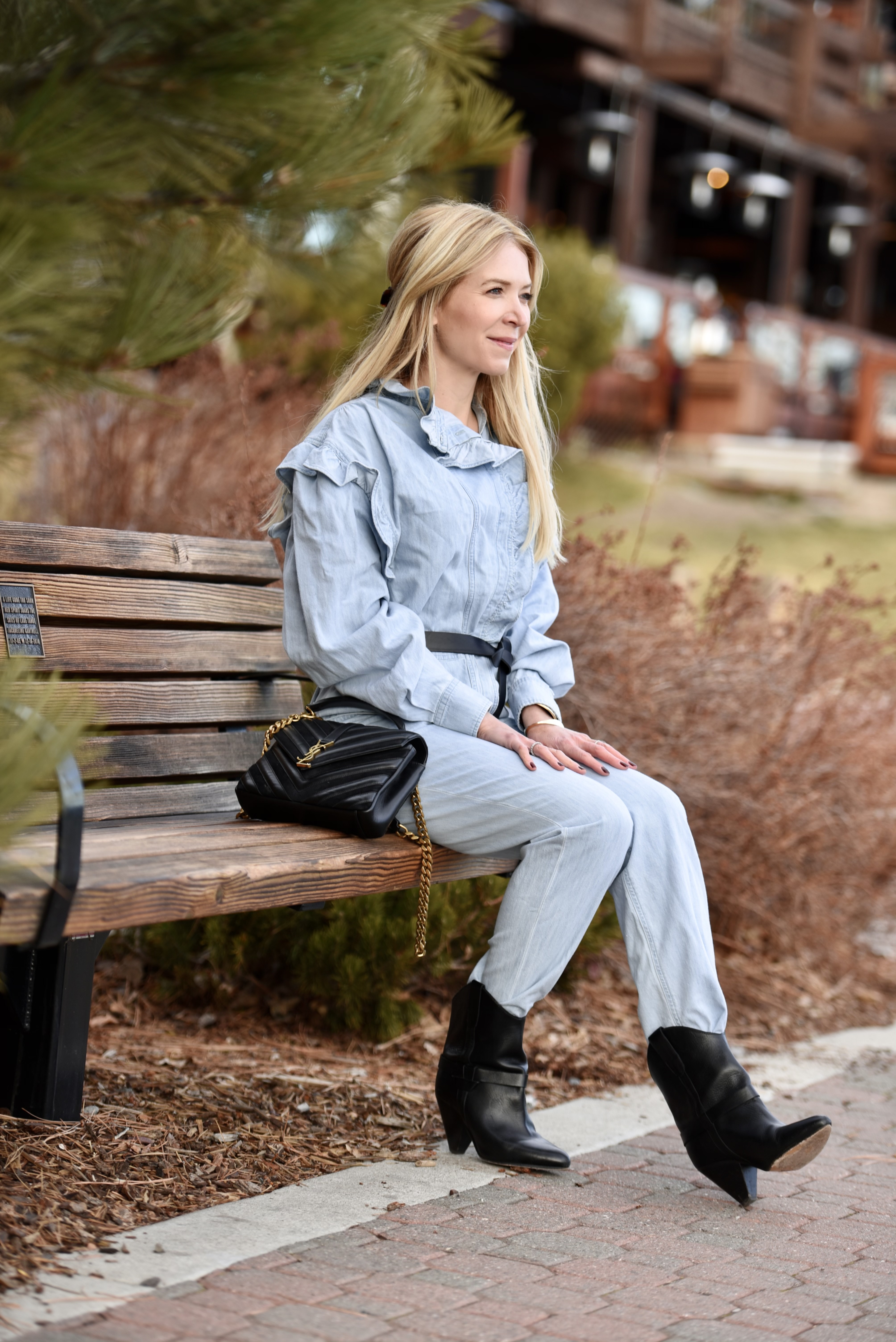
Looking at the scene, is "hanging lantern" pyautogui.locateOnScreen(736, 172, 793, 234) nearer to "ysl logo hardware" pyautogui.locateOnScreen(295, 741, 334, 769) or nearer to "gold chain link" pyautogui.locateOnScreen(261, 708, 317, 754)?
"gold chain link" pyautogui.locateOnScreen(261, 708, 317, 754)

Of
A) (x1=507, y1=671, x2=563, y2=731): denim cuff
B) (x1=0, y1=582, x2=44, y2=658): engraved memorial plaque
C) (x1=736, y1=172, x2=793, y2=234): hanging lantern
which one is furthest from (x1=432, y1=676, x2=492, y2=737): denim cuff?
(x1=736, y1=172, x2=793, y2=234): hanging lantern

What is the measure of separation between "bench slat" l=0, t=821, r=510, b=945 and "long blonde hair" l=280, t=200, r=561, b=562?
77 cm

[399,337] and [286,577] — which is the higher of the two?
[399,337]

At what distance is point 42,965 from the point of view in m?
2.72

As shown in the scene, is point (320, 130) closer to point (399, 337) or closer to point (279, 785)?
point (399, 337)

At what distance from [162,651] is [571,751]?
86 cm

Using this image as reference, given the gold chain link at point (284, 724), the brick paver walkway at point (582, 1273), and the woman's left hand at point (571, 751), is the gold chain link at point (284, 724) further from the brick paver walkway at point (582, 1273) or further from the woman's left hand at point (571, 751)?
the brick paver walkway at point (582, 1273)

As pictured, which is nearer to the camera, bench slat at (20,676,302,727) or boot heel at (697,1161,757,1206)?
boot heel at (697,1161,757,1206)

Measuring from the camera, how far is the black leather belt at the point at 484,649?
9.87 ft

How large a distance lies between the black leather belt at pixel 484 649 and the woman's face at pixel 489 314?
21.7 inches

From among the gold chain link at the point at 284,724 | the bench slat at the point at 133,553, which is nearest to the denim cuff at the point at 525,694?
the gold chain link at the point at 284,724

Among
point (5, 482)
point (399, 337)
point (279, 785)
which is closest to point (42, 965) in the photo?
point (279, 785)

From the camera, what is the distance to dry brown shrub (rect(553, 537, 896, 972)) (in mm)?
4328

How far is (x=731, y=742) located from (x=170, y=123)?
2757mm
